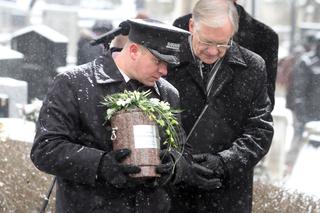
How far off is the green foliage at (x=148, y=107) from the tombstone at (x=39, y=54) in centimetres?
1035

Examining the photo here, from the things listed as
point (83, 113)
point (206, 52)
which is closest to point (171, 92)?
point (206, 52)

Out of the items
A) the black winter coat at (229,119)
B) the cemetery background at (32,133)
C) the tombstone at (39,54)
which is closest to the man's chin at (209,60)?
the black winter coat at (229,119)

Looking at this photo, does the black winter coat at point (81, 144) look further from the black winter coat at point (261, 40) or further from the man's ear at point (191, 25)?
the black winter coat at point (261, 40)

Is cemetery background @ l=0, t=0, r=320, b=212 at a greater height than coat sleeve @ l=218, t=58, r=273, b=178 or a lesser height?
lesser

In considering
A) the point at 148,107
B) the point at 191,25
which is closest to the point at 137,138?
the point at 148,107

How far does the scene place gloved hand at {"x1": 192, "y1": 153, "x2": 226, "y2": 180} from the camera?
4023mm

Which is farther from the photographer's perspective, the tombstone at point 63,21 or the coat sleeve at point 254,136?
the tombstone at point 63,21

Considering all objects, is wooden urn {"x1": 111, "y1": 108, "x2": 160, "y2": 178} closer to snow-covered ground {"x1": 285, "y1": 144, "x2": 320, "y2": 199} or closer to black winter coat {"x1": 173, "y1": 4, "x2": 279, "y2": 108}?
black winter coat {"x1": 173, "y1": 4, "x2": 279, "y2": 108}

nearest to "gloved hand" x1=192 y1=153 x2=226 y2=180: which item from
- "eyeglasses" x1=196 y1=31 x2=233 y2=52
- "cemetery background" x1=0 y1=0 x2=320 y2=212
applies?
"eyeglasses" x1=196 y1=31 x2=233 y2=52

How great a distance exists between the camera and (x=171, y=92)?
3910mm

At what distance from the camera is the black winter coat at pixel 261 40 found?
4.59 metres

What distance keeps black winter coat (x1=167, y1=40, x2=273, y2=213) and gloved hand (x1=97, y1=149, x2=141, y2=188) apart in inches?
32.1

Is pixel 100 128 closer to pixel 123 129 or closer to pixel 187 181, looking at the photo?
pixel 123 129

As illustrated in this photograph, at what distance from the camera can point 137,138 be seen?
345 cm
